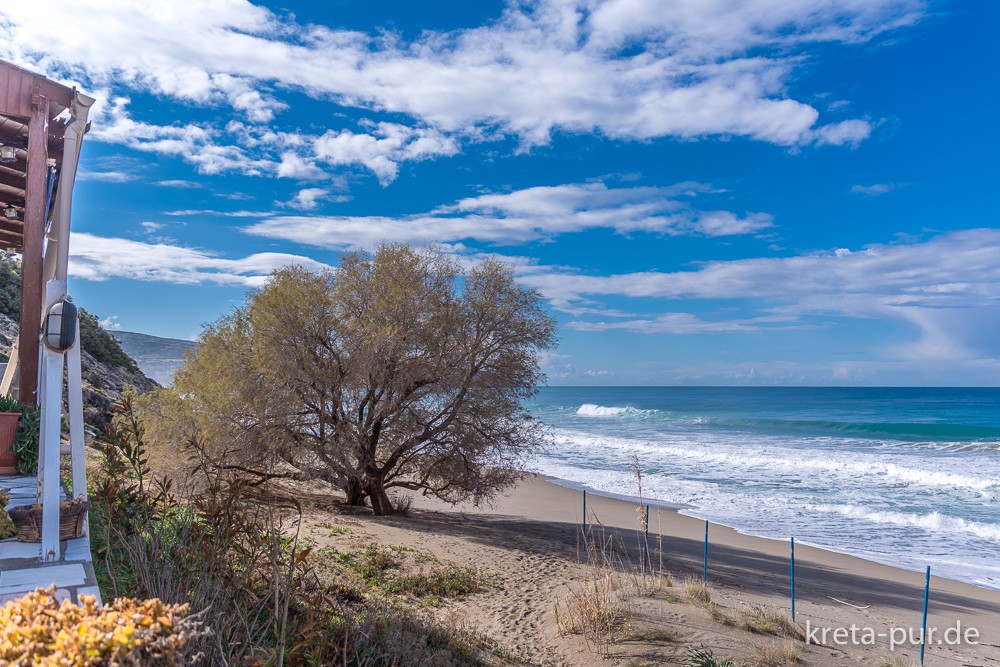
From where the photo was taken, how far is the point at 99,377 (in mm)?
22484

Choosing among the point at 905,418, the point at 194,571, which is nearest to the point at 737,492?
the point at 194,571

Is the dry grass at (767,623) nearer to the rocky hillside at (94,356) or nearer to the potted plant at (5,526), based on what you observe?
the potted plant at (5,526)

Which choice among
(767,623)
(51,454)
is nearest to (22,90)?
(51,454)

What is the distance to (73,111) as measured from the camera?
22.8 feet

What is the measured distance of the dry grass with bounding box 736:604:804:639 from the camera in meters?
8.68

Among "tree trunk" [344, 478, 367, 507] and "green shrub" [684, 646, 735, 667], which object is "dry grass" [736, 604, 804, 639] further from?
"tree trunk" [344, 478, 367, 507]

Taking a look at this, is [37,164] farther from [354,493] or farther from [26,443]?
[354,493]

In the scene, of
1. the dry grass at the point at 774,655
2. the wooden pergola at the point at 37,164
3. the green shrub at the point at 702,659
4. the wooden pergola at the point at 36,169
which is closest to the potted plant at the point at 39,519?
the wooden pergola at the point at 37,164

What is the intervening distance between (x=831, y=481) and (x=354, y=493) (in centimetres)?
1865

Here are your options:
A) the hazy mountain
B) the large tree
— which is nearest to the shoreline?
the large tree

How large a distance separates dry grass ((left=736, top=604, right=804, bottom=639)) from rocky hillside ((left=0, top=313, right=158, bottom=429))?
12.9 m

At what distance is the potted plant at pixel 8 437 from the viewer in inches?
254

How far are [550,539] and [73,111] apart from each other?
467 inches

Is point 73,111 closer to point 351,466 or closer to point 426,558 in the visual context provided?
point 426,558
